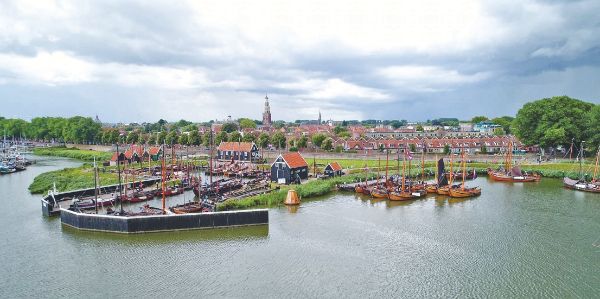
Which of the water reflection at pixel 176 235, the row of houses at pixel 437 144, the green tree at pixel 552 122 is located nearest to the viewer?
the water reflection at pixel 176 235

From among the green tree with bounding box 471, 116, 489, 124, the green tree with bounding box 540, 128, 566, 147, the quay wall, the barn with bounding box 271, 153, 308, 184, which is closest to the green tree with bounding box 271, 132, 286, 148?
the barn with bounding box 271, 153, 308, 184

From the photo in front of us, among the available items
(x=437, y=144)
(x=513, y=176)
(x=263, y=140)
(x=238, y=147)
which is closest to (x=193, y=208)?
(x=513, y=176)

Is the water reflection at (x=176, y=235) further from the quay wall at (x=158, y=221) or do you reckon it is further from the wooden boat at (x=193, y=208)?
the wooden boat at (x=193, y=208)

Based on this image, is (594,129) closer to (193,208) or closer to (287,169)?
(287,169)

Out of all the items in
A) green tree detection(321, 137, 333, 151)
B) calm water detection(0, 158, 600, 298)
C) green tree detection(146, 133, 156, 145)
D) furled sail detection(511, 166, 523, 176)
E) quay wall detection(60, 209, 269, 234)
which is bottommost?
calm water detection(0, 158, 600, 298)

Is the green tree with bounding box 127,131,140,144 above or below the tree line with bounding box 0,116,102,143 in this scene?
below

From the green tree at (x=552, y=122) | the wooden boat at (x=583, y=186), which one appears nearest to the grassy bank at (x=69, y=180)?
the wooden boat at (x=583, y=186)

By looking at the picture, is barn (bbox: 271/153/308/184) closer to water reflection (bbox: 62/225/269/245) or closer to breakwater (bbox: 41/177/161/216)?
breakwater (bbox: 41/177/161/216)
